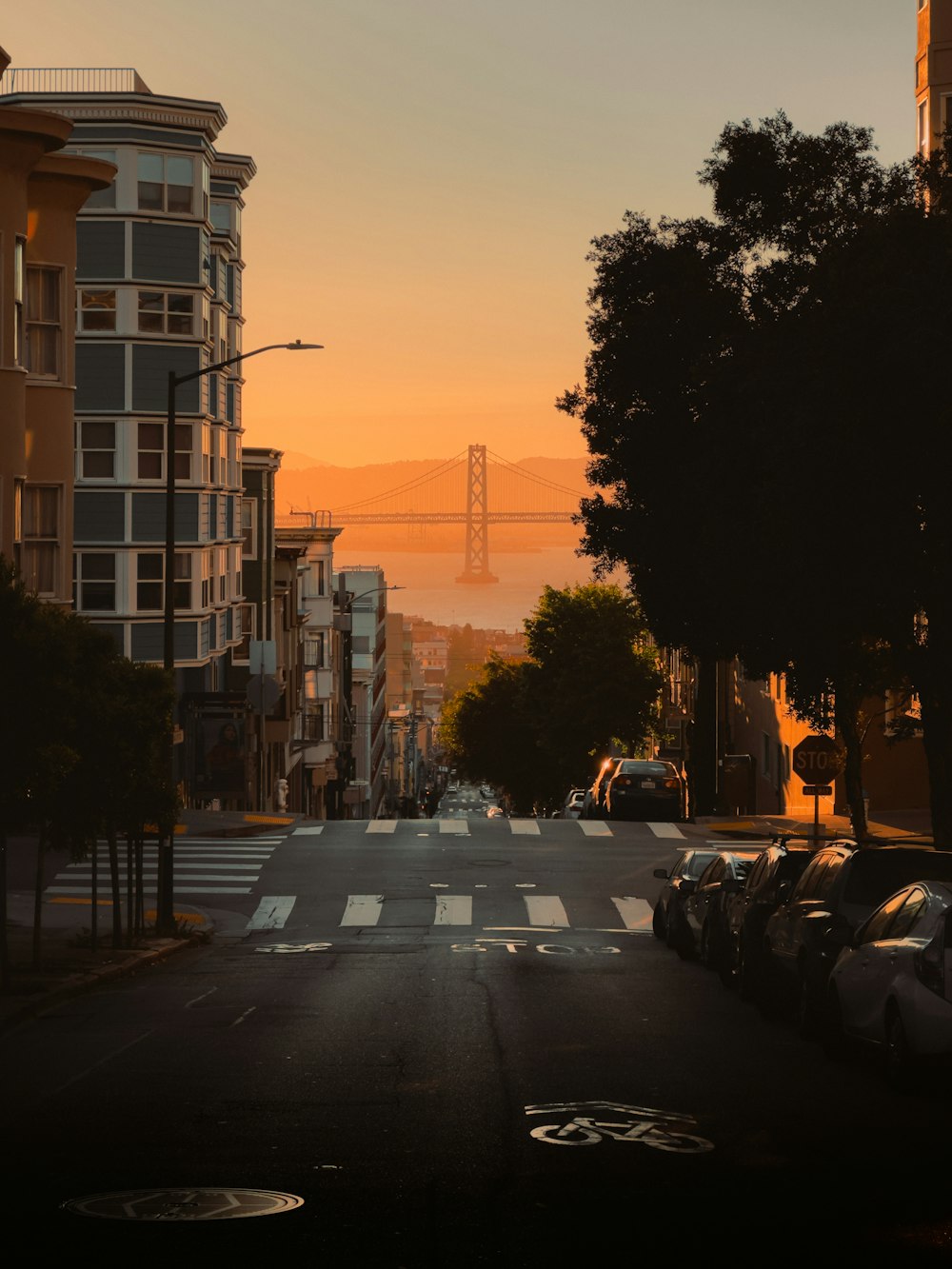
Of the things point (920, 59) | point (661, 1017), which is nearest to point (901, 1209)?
point (661, 1017)

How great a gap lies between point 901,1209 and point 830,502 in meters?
14.4

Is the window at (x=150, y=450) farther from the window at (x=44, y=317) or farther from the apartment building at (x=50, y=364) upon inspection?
the window at (x=44, y=317)

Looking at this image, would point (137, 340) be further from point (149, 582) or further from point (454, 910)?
point (454, 910)

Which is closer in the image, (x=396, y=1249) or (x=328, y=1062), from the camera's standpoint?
(x=396, y=1249)

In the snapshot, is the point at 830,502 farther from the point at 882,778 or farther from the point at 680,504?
the point at 882,778

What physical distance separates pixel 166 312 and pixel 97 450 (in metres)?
4.26

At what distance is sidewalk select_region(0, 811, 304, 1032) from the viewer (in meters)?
18.7

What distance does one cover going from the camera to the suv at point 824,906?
1523cm

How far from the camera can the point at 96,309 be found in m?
50.7

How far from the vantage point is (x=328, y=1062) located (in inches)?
534

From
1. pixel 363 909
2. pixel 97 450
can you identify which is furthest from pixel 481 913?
pixel 97 450

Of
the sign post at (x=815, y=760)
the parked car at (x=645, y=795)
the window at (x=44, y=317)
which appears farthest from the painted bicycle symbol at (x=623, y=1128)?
the parked car at (x=645, y=795)

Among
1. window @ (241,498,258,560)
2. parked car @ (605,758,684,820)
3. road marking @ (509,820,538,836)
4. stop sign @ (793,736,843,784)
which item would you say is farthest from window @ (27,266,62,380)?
window @ (241,498,258,560)

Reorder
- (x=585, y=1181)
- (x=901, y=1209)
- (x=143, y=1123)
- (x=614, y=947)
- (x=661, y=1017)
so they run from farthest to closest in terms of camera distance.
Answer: (x=614, y=947) < (x=661, y=1017) < (x=143, y=1123) < (x=585, y=1181) < (x=901, y=1209)
